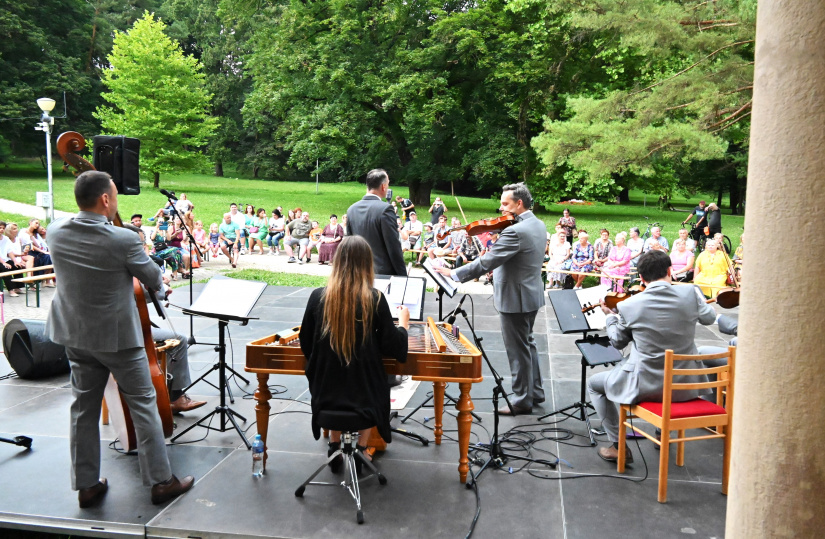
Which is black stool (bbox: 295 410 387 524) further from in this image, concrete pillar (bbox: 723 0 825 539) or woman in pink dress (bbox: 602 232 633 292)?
woman in pink dress (bbox: 602 232 633 292)

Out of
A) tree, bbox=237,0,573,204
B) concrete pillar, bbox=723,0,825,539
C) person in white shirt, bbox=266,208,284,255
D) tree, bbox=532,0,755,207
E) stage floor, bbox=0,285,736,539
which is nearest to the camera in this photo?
concrete pillar, bbox=723,0,825,539

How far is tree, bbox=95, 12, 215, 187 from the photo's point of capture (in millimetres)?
32250

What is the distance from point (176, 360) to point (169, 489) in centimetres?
154

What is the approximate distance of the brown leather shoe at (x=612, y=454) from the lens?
15.1ft

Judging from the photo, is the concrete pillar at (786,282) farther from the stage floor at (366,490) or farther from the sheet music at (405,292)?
the sheet music at (405,292)

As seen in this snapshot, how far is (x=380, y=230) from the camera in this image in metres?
5.54

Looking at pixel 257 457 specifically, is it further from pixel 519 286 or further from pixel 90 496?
pixel 519 286

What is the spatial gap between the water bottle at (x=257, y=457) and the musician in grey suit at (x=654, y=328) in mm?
2347

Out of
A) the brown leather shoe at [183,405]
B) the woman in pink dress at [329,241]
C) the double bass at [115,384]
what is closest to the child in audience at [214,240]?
the woman in pink dress at [329,241]

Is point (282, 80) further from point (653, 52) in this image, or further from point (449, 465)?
point (449, 465)

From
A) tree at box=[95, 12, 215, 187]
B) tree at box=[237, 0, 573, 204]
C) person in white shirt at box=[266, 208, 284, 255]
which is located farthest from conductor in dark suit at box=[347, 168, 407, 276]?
tree at box=[95, 12, 215, 187]

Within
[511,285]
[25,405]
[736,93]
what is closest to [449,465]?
[511,285]

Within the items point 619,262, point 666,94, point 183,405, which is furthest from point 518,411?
point 666,94

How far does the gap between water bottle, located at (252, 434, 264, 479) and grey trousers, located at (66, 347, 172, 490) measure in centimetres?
57
